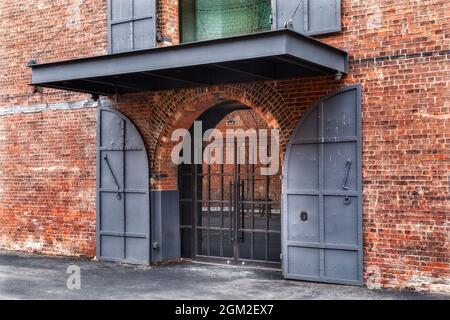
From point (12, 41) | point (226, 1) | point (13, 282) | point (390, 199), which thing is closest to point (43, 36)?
point (12, 41)

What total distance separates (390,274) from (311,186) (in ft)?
5.31

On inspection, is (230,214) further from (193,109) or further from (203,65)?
(203,65)

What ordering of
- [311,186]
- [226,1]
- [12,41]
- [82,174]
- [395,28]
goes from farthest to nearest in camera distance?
[12,41], [82,174], [226,1], [311,186], [395,28]

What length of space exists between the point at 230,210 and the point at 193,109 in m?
1.83

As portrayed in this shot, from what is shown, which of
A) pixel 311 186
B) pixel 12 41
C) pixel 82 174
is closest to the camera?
pixel 311 186

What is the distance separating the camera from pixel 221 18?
9.77 metres

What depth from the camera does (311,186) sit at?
8523 millimetres

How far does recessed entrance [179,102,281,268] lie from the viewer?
32.1 ft

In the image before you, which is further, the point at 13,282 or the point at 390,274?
the point at 13,282

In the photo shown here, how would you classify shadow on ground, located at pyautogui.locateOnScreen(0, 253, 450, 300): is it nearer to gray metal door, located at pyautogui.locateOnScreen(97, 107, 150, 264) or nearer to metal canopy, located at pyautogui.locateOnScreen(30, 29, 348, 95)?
gray metal door, located at pyautogui.locateOnScreen(97, 107, 150, 264)

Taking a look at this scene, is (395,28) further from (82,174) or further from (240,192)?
(82,174)

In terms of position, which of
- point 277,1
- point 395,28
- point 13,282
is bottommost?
point 13,282

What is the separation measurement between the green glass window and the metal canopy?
985 mm

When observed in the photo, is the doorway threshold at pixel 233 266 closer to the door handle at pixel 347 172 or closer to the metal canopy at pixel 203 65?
the door handle at pixel 347 172
